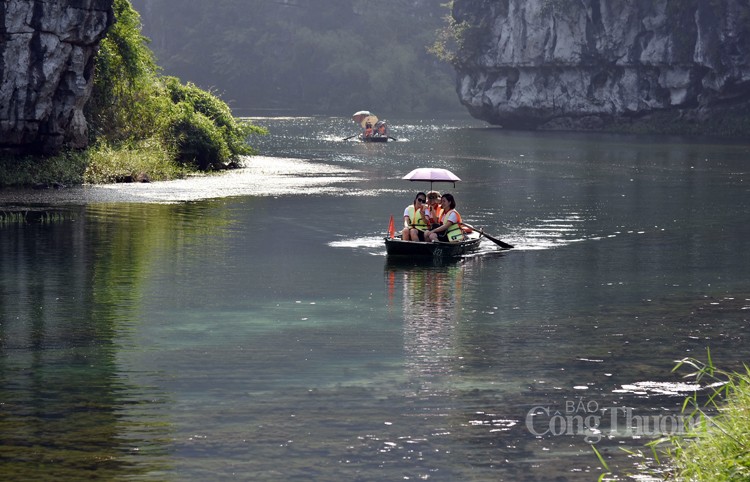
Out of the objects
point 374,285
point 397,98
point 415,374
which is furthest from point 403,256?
point 397,98

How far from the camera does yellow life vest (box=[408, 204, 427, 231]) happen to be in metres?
28.0

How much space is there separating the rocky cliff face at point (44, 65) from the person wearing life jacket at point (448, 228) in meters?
19.3

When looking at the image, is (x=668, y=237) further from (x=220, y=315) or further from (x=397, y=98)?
(x=397, y=98)

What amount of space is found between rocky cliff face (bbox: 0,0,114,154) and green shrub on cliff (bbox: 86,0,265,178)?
5057mm

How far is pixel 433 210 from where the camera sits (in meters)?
28.7

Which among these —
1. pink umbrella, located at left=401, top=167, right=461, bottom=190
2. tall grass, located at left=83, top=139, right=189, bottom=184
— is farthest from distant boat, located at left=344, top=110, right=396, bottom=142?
pink umbrella, located at left=401, top=167, right=461, bottom=190

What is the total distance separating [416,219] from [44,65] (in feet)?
63.4

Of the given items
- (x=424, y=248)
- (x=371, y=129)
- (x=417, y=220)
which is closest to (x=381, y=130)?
(x=371, y=129)

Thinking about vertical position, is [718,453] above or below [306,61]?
below

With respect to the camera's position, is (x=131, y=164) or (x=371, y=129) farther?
(x=371, y=129)

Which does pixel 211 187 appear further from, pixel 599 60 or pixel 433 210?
pixel 599 60

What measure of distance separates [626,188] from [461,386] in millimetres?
33816

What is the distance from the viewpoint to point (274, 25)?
19988cm

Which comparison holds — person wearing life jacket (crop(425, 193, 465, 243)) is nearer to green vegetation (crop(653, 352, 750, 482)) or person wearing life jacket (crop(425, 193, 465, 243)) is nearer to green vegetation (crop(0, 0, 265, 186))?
green vegetation (crop(653, 352, 750, 482))
